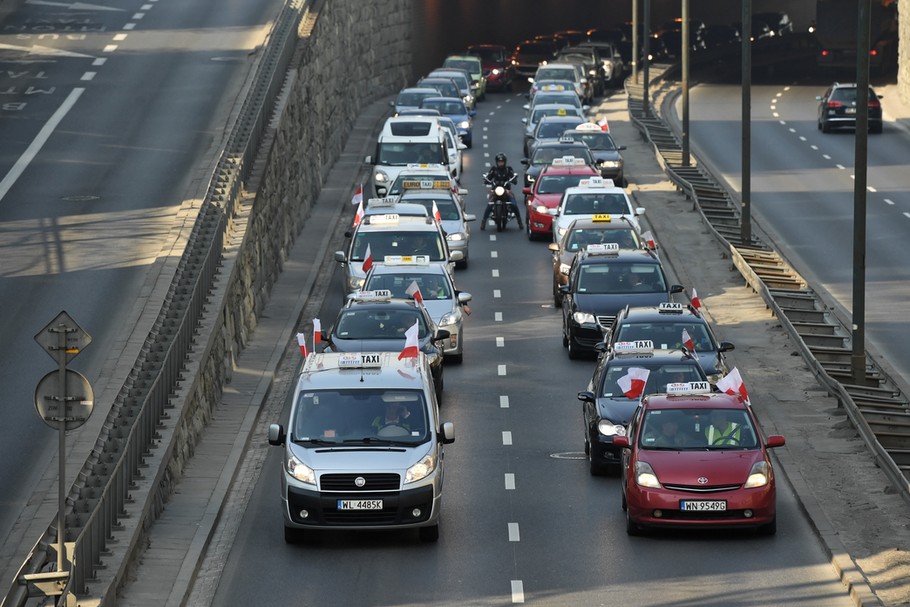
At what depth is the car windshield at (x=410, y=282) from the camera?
1144 inches

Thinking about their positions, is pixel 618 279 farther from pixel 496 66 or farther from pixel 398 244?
pixel 496 66

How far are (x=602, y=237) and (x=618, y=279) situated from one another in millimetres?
4084

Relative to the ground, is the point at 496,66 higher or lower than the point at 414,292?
lower

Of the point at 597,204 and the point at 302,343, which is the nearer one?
the point at 302,343

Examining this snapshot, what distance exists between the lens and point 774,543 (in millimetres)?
18828

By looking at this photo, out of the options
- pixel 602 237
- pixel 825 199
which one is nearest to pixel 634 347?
pixel 602 237

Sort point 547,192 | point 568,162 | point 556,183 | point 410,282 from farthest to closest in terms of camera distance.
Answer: point 568,162
point 556,183
point 547,192
point 410,282

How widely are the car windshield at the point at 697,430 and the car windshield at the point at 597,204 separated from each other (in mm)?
18534

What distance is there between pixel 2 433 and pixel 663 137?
129 feet

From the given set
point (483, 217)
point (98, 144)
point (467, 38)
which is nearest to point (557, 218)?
point (483, 217)

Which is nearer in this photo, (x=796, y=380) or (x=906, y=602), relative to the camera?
(x=906, y=602)

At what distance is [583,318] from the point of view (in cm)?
2861

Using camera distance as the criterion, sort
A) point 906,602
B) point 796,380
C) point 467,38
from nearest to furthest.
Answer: point 906,602 → point 796,380 → point 467,38

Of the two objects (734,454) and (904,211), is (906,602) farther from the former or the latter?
(904,211)
